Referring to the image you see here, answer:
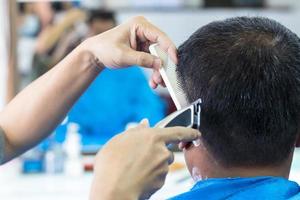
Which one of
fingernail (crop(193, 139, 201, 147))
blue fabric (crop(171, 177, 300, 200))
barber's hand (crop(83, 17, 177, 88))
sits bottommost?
blue fabric (crop(171, 177, 300, 200))

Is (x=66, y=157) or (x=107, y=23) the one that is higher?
(x=107, y=23)

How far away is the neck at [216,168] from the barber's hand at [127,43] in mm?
198

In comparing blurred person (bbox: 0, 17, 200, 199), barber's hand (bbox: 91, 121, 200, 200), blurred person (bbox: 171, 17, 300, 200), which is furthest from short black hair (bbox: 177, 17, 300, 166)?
barber's hand (bbox: 91, 121, 200, 200)

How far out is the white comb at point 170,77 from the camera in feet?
3.92

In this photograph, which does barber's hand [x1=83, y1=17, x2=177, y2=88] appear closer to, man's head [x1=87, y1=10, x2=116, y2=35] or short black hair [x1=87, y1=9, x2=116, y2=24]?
man's head [x1=87, y1=10, x2=116, y2=35]

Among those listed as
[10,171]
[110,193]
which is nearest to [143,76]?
[10,171]

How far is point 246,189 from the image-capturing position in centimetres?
113

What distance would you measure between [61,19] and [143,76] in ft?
3.59

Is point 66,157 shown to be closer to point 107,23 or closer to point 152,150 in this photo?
point 107,23

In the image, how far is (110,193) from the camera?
0.92 m

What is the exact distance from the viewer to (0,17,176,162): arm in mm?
1412

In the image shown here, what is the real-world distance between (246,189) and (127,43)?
466mm

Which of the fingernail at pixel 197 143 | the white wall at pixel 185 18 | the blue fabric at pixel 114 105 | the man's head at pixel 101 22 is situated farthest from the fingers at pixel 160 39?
the white wall at pixel 185 18

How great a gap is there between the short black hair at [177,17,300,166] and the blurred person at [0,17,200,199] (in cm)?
11
